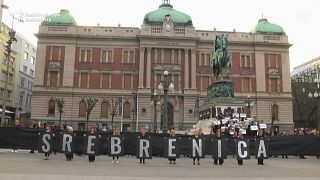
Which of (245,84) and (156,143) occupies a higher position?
(245,84)

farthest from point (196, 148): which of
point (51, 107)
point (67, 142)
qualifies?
point (51, 107)

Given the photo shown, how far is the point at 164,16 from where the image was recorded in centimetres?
6875

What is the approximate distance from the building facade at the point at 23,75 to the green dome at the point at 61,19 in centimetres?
795

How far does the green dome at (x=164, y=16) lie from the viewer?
68625 millimetres

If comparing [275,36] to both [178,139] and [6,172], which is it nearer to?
[178,139]

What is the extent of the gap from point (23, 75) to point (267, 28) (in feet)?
164

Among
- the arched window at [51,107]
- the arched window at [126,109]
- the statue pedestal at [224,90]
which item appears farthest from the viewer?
the arched window at [126,109]

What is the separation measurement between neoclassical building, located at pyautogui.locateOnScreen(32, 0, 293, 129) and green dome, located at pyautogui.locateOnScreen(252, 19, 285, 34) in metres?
2.90

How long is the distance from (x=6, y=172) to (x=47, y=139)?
7.42 meters

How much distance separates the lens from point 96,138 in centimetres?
1989

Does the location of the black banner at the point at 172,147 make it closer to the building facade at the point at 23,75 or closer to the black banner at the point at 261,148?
the black banner at the point at 261,148

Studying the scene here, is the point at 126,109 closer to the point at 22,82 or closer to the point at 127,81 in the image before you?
the point at 127,81

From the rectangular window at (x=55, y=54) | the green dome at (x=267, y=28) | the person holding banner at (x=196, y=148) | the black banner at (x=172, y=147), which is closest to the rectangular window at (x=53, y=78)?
the rectangular window at (x=55, y=54)

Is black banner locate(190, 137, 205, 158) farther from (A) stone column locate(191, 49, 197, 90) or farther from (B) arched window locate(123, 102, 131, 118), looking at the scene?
(A) stone column locate(191, 49, 197, 90)
